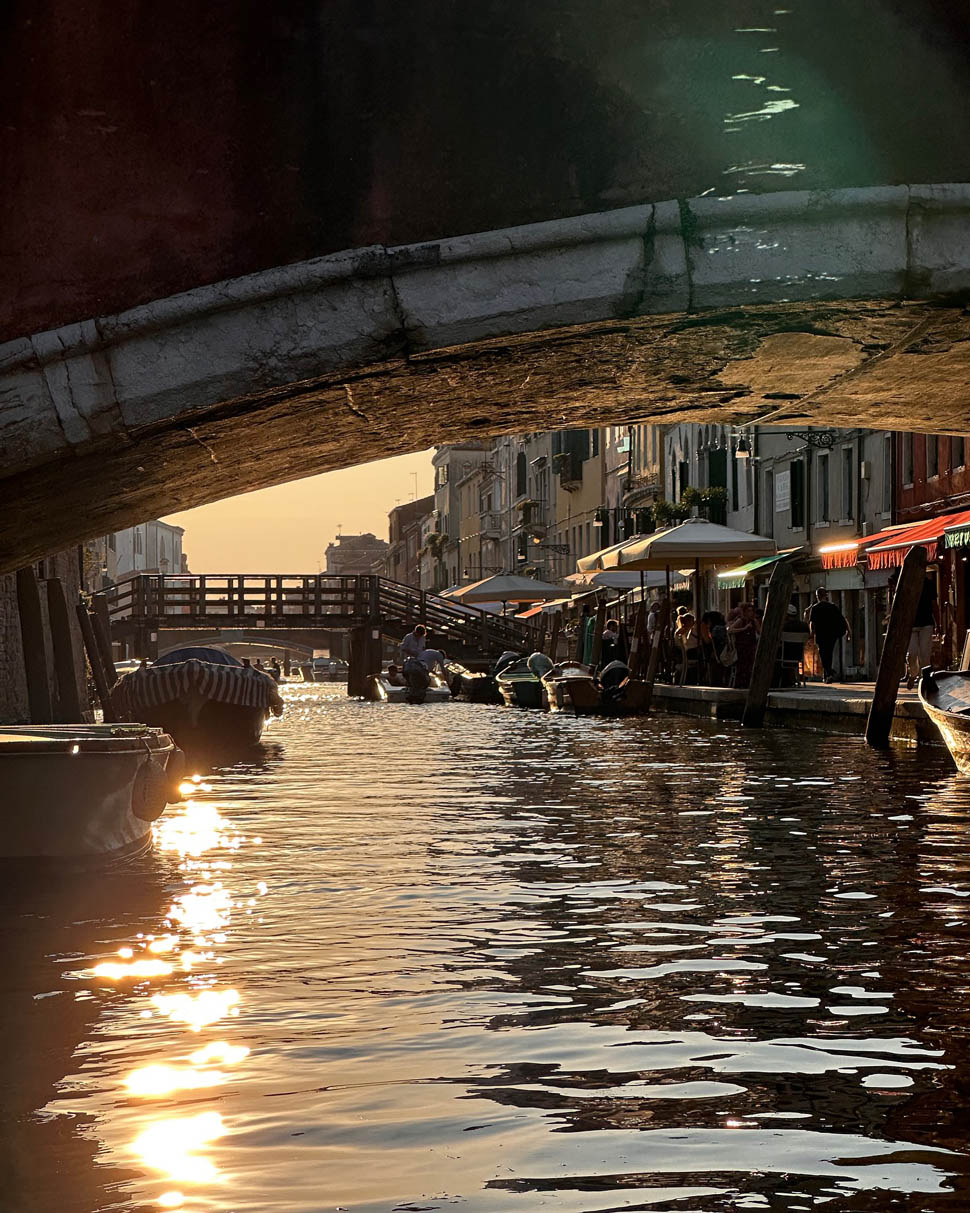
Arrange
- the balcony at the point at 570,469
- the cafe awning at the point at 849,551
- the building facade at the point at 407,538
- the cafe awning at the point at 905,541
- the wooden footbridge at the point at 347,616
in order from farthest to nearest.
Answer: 1. the building facade at the point at 407,538
2. the balcony at the point at 570,469
3. the wooden footbridge at the point at 347,616
4. the cafe awning at the point at 849,551
5. the cafe awning at the point at 905,541

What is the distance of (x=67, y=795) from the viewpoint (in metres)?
8.24

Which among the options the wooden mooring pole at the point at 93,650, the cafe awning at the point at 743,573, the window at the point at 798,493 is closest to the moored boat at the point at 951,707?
the wooden mooring pole at the point at 93,650

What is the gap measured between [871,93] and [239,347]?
2.37 metres

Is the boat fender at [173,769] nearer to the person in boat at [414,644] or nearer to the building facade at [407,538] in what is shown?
the person in boat at [414,644]

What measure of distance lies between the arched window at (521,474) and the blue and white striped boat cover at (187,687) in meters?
51.3

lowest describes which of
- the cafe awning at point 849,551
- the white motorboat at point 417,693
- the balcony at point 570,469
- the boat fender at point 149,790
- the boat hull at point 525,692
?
the white motorboat at point 417,693

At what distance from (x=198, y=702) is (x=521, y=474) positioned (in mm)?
53086

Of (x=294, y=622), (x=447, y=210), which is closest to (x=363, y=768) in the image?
(x=447, y=210)

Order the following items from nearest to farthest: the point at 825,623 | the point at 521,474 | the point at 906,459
→ 1. the point at 825,623
2. the point at 906,459
3. the point at 521,474

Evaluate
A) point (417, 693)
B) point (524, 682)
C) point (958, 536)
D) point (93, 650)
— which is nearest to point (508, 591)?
point (417, 693)

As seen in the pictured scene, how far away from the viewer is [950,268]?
6.39 m

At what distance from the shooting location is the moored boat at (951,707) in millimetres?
12719

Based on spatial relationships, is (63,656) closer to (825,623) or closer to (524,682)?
(825,623)

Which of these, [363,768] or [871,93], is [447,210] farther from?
[363,768]
